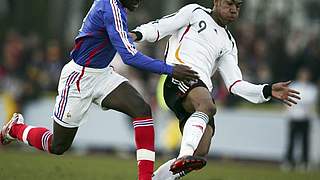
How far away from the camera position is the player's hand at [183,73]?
9.35 m

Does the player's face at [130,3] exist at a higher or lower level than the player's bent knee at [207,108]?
higher

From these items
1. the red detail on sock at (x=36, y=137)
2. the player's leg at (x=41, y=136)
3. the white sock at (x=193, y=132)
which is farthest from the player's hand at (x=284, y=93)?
the red detail on sock at (x=36, y=137)

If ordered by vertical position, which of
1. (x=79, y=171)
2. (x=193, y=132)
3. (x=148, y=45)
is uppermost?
(x=193, y=132)

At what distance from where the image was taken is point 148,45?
21609 millimetres

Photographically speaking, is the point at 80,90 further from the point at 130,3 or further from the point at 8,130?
the point at 8,130

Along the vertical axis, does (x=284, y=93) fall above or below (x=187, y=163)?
above

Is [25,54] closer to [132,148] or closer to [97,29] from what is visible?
[132,148]

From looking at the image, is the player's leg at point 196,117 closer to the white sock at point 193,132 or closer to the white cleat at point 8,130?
the white sock at point 193,132

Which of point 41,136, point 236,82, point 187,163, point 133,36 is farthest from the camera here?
point 41,136

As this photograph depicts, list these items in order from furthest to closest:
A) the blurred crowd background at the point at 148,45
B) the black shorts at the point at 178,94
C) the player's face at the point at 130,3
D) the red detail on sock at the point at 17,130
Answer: the blurred crowd background at the point at 148,45 → the red detail on sock at the point at 17,130 → the black shorts at the point at 178,94 → the player's face at the point at 130,3

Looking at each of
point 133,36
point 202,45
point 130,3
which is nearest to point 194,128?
point 202,45

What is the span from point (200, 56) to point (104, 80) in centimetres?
115

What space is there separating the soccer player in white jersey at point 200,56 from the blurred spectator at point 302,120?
8548 millimetres

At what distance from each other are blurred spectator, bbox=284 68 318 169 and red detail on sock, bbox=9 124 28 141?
886 cm
